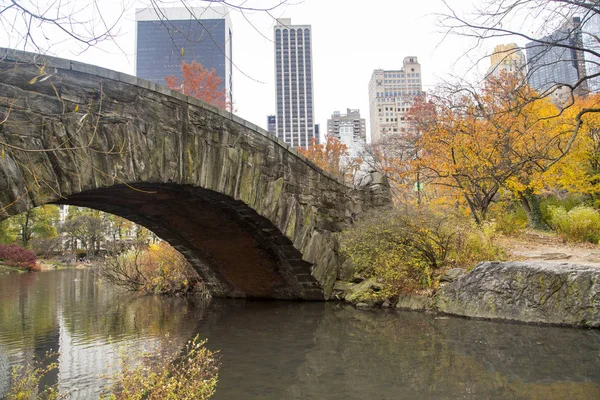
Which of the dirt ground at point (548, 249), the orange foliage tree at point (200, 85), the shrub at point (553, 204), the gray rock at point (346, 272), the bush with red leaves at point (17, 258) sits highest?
the orange foliage tree at point (200, 85)

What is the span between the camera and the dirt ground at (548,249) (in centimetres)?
884

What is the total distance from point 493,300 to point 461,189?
6.91 m

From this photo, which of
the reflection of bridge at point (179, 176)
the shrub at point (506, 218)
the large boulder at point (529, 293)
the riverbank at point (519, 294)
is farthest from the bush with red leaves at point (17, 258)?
the large boulder at point (529, 293)

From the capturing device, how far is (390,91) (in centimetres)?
5772

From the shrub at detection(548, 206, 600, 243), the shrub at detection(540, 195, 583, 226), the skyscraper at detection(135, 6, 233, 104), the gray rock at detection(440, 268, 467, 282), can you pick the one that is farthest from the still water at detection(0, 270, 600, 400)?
the shrub at detection(540, 195, 583, 226)

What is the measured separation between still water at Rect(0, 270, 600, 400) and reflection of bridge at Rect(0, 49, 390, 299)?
1440mm

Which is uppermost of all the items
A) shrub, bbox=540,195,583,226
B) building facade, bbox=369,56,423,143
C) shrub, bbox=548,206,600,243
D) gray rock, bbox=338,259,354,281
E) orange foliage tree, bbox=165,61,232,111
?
building facade, bbox=369,56,423,143

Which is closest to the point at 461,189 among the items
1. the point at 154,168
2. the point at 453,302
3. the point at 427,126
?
the point at 427,126

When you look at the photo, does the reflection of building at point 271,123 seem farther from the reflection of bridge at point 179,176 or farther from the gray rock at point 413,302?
the gray rock at point 413,302

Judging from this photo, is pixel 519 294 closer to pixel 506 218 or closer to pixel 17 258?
pixel 506 218

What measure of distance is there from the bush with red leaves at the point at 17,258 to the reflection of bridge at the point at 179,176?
982 inches

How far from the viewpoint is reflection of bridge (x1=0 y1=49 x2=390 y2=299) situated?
402cm

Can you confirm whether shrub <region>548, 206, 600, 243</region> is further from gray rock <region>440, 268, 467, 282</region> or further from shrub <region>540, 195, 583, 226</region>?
gray rock <region>440, 268, 467, 282</region>

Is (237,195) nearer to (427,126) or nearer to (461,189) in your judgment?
(461,189)
